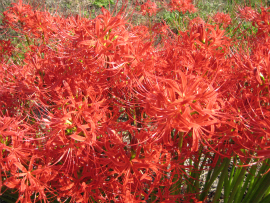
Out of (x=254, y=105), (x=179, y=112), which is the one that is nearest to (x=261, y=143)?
(x=254, y=105)

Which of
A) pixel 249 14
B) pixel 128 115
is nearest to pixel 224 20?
pixel 249 14

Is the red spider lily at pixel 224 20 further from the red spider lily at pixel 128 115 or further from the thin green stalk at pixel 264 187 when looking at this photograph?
the thin green stalk at pixel 264 187

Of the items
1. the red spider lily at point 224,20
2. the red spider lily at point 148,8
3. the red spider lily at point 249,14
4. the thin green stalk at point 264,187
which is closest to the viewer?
the thin green stalk at point 264,187

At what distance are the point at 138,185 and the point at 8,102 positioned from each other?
1220mm

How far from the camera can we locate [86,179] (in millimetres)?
1355

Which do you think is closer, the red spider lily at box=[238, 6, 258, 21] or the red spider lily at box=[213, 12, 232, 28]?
the red spider lily at box=[238, 6, 258, 21]

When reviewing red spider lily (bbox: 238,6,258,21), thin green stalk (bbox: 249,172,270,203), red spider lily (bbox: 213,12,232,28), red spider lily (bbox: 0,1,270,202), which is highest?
red spider lily (bbox: 238,6,258,21)

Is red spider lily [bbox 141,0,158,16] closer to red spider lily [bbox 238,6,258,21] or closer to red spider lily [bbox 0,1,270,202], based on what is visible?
red spider lily [bbox 238,6,258,21]

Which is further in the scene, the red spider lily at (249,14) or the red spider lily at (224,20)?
the red spider lily at (224,20)

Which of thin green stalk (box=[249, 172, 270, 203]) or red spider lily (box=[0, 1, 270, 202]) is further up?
red spider lily (box=[0, 1, 270, 202])

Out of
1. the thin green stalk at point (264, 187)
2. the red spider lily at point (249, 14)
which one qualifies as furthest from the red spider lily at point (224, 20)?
the thin green stalk at point (264, 187)

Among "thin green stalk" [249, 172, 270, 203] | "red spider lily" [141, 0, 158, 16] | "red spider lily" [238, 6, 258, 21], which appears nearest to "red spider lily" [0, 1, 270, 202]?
"thin green stalk" [249, 172, 270, 203]

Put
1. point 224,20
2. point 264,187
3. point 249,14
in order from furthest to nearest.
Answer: point 224,20 < point 249,14 < point 264,187

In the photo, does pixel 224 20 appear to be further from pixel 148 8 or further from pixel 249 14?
pixel 148 8
